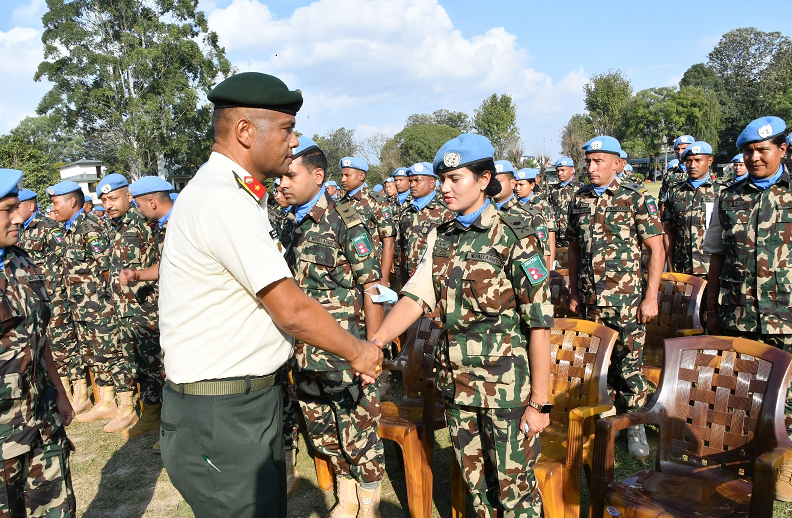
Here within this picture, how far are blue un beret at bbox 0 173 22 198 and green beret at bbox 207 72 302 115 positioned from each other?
119cm

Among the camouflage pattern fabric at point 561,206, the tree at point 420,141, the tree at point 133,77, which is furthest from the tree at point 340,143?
the camouflage pattern fabric at point 561,206

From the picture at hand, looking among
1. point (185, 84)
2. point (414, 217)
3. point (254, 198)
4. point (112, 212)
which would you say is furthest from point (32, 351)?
point (185, 84)

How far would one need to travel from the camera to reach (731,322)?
3.55m

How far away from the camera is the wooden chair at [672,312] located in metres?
4.23

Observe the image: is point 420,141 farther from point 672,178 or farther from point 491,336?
point 491,336

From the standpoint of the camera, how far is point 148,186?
4.67 metres

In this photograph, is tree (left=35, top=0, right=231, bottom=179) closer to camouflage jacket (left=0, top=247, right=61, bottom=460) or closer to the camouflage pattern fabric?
the camouflage pattern fabric

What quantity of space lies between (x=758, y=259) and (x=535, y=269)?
2.02 meters

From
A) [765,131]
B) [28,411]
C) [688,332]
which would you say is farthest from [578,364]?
[28,411]

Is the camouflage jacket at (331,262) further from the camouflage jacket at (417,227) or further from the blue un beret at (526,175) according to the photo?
the blue un beret at (526,175)

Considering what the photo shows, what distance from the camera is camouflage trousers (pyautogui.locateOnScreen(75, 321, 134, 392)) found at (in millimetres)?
5543

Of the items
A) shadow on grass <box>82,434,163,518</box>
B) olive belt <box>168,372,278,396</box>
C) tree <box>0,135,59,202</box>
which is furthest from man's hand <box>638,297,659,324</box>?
tree <box>0,135,59,202</box>

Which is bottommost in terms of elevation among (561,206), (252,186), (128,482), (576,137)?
(128,482)

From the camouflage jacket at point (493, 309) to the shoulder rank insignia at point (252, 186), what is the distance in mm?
992
